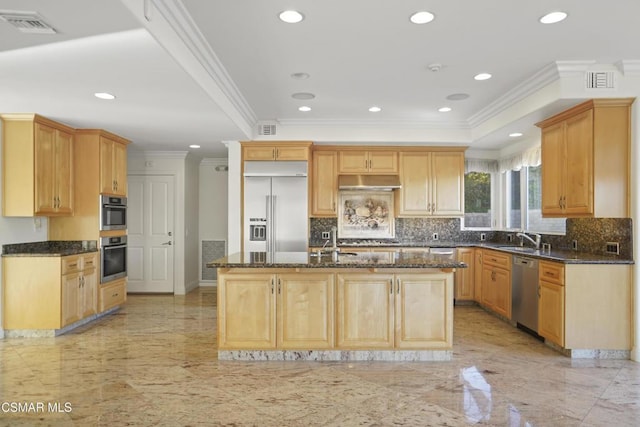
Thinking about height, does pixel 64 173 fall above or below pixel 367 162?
below

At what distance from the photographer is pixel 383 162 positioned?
6.53 meters

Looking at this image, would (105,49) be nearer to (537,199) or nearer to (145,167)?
(145,167)

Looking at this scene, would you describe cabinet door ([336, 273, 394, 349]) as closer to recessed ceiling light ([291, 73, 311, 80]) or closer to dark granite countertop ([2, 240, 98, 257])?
recessed ceiling light ([291, 73, 311, 80])

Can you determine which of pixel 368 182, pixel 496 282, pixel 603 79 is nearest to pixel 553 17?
pixel 603 79

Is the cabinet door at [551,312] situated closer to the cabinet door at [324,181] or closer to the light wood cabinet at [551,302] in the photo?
the light wood cabinet at [551,302]

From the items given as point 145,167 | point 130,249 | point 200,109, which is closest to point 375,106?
point 200,109

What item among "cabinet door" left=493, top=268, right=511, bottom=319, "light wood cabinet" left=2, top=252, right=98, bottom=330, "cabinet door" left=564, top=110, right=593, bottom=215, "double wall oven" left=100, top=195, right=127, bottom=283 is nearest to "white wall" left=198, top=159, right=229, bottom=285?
"double wall oven" left=100, top=195, right=127, bottom=283

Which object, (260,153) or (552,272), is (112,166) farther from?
(552,272)

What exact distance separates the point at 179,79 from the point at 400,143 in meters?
3.77

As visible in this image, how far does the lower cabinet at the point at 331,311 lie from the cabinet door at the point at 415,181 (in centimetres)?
285

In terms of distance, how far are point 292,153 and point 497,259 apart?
3.20m

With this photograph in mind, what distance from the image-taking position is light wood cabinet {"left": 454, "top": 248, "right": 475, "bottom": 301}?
6.24 m

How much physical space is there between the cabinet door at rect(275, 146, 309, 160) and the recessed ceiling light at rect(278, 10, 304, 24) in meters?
3.16

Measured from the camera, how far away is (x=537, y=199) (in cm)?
600
